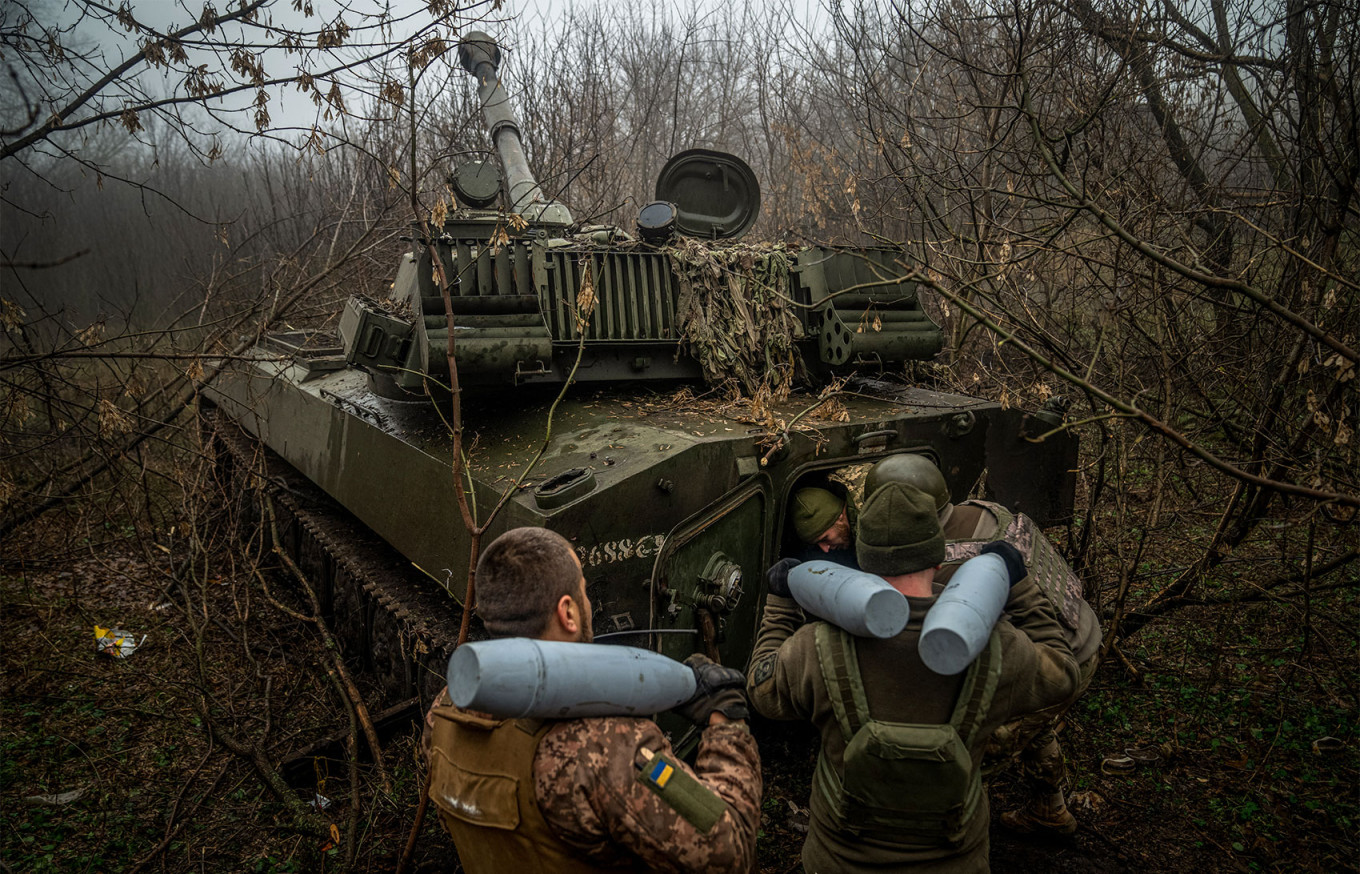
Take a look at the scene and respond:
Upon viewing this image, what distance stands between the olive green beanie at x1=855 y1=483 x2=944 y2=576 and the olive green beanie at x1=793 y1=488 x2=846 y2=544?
4.16 feet

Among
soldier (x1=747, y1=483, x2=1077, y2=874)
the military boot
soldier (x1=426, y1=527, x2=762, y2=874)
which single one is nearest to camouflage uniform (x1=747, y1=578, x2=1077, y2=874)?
soldier (x1=747, y1=483, x2=1077, y2=874)

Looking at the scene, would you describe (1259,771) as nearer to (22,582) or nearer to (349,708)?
(349,708)

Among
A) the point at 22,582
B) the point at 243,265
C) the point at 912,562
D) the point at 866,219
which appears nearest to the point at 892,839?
the point at 912,562

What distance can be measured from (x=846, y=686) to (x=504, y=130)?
6.24 metres

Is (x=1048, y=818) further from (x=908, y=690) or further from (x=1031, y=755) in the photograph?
(x=908, y=690)

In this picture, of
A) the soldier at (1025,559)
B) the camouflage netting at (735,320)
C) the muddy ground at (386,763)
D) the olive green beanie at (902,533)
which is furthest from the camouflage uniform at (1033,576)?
the camouflage netting at (735,320)

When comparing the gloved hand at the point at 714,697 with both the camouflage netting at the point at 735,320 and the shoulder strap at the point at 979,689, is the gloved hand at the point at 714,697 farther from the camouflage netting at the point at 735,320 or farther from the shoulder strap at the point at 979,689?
the camouflage netting at the point at 735,320

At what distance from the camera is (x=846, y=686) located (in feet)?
8.03

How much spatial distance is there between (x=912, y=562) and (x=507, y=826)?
1311 millimetres

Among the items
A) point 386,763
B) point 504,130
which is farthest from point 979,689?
point 504,130

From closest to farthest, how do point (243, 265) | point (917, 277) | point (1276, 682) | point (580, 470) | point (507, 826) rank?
point (507, 826)
point (917, 277)
point (580, 470)
point (1276, 682)
point (243, 265)

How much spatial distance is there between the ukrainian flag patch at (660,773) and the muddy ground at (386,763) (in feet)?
7.57

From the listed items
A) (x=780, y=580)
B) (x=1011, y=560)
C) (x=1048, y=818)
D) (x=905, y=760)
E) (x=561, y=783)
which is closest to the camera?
(x=561, y=783)

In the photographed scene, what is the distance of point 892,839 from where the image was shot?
2.56 m
